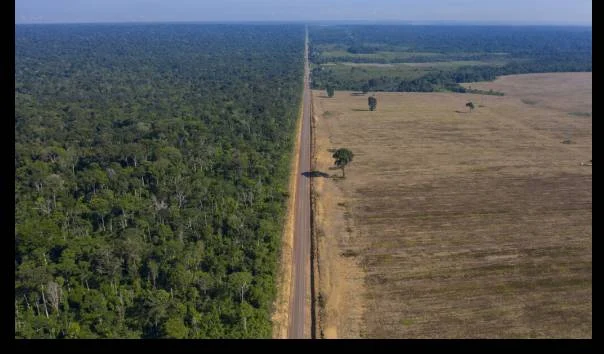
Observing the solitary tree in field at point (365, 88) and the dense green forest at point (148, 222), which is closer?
the dense green forest at point (148, 222)

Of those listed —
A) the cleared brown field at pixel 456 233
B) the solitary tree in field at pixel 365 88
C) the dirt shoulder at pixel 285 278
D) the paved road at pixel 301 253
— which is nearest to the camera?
the dirt shoulder at pixel 285 278

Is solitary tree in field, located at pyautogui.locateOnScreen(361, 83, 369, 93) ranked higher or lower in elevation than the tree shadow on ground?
higher

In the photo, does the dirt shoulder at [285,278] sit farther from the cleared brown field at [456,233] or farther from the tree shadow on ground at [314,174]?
the tree shadow on ground at [314,174]

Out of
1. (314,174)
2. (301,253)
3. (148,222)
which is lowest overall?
(301,253)

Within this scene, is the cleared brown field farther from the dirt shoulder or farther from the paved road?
the dirt shoulder

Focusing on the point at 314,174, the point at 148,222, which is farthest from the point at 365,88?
the point at 148,222

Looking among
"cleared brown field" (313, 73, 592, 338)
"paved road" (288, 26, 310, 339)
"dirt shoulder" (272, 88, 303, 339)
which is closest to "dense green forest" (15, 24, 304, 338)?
"dirt shoulder" (272, 88, 303, 339)

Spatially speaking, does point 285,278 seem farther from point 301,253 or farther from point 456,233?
point 456,233

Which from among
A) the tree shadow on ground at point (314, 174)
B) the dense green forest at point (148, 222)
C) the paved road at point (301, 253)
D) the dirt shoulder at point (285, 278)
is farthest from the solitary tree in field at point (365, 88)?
the dirt shoulder at point (285, 278)

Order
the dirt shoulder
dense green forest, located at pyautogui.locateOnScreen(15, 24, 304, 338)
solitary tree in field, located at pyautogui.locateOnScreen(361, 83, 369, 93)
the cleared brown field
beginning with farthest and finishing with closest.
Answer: solitary tree in field, located at pyautogui.locateOnScreen(361, 83, 369, 93) < the cleared brown field < the dirt shoulder < dense green forest, located at pyautogui.locateOnScreen(15, 24, 304, 338)
